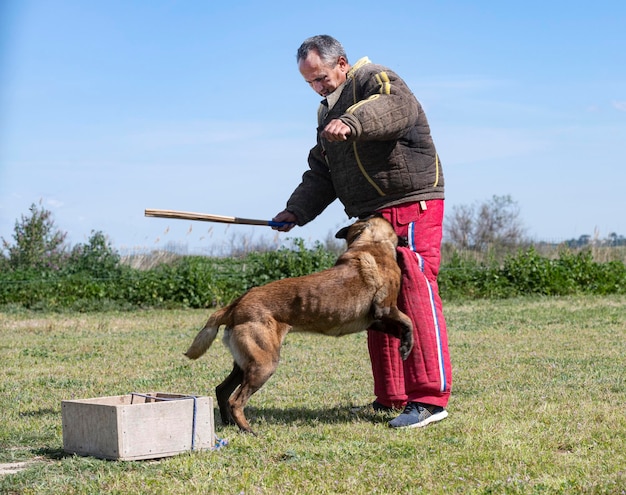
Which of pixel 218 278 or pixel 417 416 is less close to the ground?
pixel 218 278

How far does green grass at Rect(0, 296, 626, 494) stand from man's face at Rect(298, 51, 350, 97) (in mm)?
2180

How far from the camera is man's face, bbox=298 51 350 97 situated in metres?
Result: 5.26

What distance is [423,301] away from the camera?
17.6 ft

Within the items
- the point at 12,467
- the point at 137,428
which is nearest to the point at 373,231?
the point at 137,428

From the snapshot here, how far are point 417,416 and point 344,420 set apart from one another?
1.79ft

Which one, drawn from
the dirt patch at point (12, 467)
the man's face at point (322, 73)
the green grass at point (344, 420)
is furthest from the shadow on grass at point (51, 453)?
the man's face at point (322, 73)

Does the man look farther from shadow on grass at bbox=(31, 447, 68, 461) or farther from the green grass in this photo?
shadow on grass at bbox=(31, 447, 68, 461)

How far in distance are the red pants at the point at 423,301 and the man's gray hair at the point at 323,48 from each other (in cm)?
104

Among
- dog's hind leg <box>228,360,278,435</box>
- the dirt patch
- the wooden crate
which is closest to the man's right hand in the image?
dog's hind leg <box>228,360,278,435</box>

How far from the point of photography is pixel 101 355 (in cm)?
922

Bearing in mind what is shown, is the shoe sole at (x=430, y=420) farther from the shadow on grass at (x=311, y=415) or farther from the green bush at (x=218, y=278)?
the green bush at (x=218, y=278)

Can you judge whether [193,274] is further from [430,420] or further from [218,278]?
[430,420]

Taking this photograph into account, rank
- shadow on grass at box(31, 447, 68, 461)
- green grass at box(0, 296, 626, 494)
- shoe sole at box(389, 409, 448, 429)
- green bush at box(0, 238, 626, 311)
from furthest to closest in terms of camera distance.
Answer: green bush at box(0, 238, 626, 311) < shoe sole at box(389, 409, 448, 429) < shadow on grass at box(31, 447, 68, 461) < green grass at box(0, 296, 626, 494)

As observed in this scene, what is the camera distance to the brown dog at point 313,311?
495 cm
